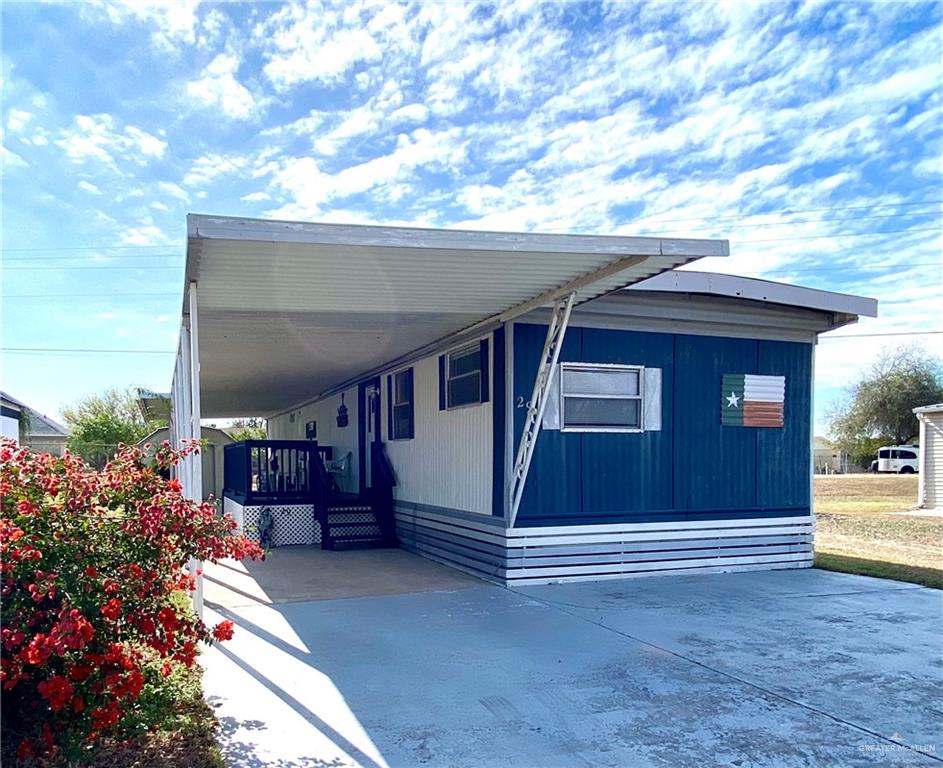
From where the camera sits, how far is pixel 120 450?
373 cm

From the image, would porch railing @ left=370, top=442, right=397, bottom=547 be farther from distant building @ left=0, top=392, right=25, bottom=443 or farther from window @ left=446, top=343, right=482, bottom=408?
distant building @ left=0, top=392, right=25, bottom=443

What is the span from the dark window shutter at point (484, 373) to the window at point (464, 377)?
8 centimetres

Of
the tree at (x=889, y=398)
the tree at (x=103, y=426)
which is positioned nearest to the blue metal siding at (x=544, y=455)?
the tree at (x=103, y=426)

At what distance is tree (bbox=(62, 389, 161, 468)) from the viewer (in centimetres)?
2342

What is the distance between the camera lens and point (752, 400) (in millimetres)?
8242

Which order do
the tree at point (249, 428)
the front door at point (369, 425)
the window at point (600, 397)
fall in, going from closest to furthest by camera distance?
the window at point (600, 397) → the front door at point (369, 425) → the tree at point (249, 428)

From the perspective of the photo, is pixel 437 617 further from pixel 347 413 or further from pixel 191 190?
pixel 347 413

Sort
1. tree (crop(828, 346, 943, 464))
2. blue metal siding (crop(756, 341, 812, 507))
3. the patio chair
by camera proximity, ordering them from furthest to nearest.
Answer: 1. tree (crop(828, 346, 943, 464))
2. the patio chair
3. blue metal siding (crop(756, 341, 812, 507))

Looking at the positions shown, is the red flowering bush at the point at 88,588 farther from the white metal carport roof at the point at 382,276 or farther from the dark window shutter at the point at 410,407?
the dark window shutter at the point at 410,407

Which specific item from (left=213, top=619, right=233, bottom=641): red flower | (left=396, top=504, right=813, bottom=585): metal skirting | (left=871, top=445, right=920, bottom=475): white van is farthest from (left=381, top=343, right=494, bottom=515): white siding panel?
(left=871, top=445, right=920, bottom=475): white van

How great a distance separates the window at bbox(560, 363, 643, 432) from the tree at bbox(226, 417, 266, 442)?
915 inches

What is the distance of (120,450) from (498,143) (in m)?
8.36

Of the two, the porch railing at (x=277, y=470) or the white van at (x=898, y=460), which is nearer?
the porch railing at (x=277, y=470)

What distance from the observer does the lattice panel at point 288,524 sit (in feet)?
36.1
